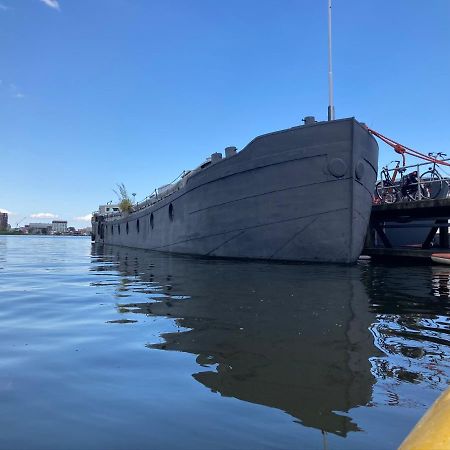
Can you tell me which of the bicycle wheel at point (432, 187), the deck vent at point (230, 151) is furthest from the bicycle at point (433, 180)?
the deck vent at point (230, 151)

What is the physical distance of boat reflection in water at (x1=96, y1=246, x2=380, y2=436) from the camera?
2.61 meters

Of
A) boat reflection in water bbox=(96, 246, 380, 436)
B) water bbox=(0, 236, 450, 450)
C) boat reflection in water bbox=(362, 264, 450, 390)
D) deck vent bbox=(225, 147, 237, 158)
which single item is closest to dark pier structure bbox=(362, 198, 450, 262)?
deck vent bbox=(225, 147, 237, 158)

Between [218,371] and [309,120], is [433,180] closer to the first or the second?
[309,120]

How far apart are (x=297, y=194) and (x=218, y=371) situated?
Result: 10298mm

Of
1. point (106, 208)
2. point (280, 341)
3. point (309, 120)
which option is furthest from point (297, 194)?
point (106, 208)

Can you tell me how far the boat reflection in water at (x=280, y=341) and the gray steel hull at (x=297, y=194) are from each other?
484 cm

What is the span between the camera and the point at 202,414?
2373mm

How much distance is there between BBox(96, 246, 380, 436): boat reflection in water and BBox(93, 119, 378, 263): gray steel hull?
4838 mm

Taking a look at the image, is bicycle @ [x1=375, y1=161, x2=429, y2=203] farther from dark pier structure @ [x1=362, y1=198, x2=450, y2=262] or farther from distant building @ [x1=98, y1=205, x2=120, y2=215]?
distant building @ [x1=98, y1=205, x2=120, y2=215]

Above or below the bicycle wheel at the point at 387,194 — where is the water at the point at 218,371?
below

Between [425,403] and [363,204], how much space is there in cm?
1141

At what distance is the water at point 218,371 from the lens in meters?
2.16

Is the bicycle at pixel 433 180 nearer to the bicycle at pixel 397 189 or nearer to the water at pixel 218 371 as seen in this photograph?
the bicycle at pixel 397 189

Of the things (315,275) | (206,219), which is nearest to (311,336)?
(315,275)
